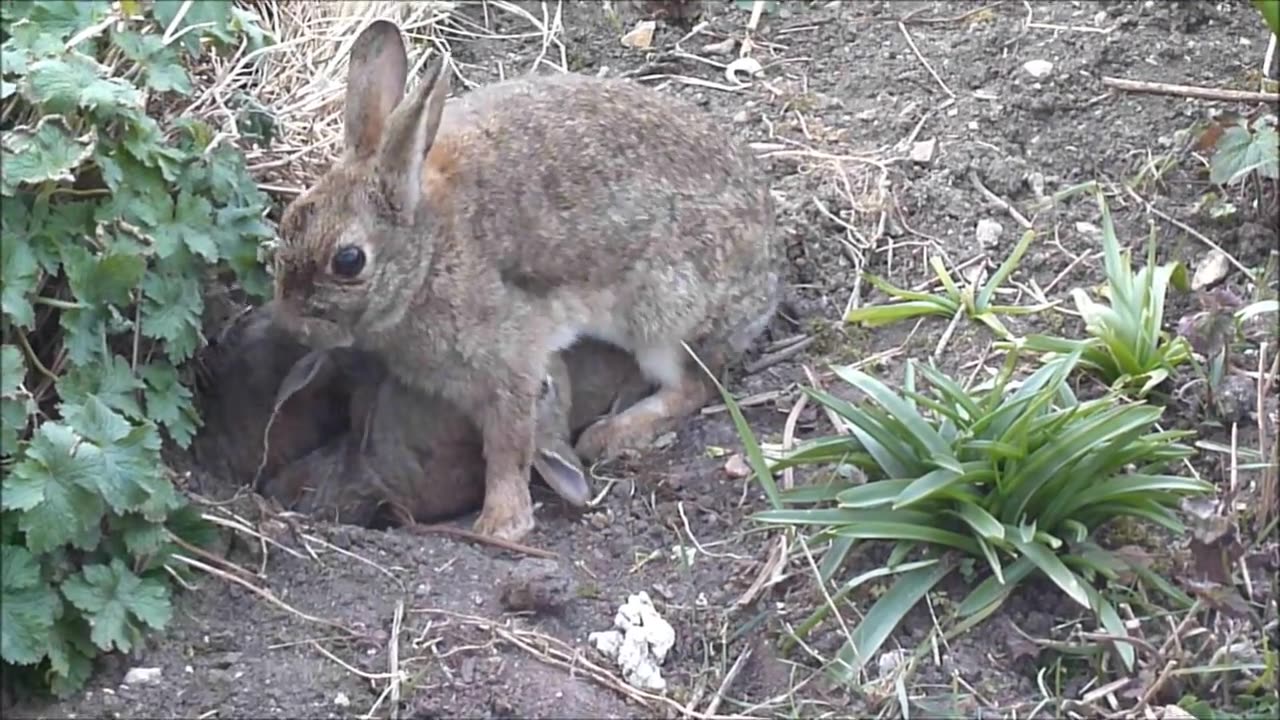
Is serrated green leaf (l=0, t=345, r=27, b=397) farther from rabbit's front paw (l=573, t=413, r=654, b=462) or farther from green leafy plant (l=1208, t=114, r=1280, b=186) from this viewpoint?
green leafy plant (l=1208, t=114, r=1280, b=186)

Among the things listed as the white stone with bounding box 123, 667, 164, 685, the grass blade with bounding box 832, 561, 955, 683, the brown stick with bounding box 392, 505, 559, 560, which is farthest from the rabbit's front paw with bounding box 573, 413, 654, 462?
the white stone with bounding box 123, 667, 164, 685

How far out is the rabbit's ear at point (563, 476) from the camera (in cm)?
505

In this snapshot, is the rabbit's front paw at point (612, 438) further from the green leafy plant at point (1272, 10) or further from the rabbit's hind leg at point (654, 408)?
the green leafy plant at point (1272, 10)

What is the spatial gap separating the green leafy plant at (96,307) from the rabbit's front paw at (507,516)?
866 mm

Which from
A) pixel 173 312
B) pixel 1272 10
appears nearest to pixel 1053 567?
pixel 1272 10

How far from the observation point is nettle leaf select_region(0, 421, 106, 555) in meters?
3.71

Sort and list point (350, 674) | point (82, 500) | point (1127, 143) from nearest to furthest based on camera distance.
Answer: point (82, 500) < point (350, 674) < point (1127, 143)

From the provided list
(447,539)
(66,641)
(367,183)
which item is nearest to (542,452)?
(447,539)

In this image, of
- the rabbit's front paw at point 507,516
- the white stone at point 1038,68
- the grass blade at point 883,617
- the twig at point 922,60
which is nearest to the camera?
the grass blade at point 883,617

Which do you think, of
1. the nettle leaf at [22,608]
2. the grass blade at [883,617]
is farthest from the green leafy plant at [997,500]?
the nettle leaf at [22,608]

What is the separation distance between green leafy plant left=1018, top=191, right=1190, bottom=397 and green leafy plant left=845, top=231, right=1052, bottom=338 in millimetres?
239

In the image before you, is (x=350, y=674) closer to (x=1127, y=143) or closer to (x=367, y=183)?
(x=367, y=183)

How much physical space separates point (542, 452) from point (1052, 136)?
201 cm

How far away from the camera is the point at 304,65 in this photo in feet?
20.4
